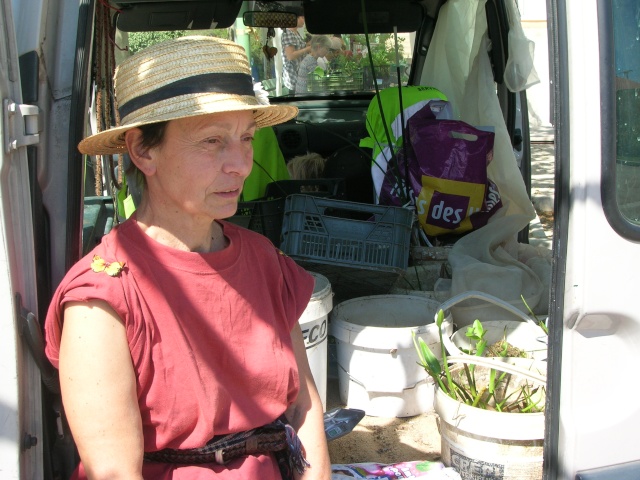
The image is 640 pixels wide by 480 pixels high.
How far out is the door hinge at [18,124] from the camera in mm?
1287

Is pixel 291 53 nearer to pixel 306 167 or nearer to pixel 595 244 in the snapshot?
pixel 306 167

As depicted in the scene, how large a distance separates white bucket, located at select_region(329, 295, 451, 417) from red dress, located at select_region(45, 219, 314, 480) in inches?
44.8

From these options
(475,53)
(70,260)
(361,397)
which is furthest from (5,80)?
(475,53)

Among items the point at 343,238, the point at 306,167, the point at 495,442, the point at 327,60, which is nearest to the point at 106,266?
the point at 495,442

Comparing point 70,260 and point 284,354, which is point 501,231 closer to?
point 284,354

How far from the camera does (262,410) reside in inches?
63.5

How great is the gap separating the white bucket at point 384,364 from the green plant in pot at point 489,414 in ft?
1.52

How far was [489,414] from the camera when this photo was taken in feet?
6.81

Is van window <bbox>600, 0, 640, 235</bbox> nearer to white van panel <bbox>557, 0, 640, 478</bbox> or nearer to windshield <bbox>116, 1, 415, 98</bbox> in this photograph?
white van panel <bbox>557, 0, 640, 478</bbox>

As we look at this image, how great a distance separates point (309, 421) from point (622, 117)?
3.30 ft

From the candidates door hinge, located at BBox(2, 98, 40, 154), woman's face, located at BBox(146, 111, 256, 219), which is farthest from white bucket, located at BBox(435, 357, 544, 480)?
door hinge, located at BBox(2, 98, 40, 154)

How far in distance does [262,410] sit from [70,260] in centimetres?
54

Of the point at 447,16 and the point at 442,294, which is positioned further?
the point at 447,16

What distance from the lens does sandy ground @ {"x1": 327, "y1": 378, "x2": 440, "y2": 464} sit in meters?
2.76
